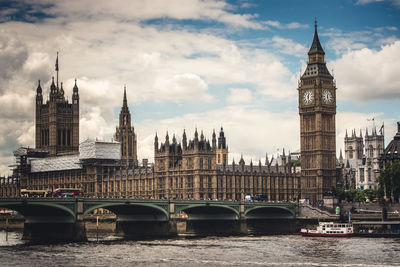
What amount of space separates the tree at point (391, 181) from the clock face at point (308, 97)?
28.9 metres

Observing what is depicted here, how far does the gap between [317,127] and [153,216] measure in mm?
60574

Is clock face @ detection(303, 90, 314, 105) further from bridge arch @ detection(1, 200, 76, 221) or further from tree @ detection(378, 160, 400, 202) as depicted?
bridge arch @ detection(1, 200, 76, 221)

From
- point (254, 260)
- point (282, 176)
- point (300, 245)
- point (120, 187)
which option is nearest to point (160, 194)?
point (120, 187)

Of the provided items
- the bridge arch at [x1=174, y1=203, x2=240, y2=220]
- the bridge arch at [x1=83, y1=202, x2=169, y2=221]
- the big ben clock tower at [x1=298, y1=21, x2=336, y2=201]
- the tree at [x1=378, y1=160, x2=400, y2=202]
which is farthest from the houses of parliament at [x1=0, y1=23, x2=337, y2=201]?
the bridge arch at [x1=83, y1=202, x2=169, y2=221]

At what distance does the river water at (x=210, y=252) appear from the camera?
87062mm

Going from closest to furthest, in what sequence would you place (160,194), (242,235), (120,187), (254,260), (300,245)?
(254,260) < (300,245) < (242,235) < (160,194) < (120,187)

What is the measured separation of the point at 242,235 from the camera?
439 ft

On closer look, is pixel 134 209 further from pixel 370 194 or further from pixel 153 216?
pixel 370 194

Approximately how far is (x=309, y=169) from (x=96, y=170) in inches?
2030

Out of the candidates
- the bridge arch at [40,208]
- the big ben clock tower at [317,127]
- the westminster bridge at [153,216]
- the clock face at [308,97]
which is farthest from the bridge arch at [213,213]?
the clock face at [308,97]

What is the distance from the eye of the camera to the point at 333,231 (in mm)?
125688

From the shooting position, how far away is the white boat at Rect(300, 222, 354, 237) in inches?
4909

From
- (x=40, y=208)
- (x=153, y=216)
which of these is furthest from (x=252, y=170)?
(x=40, y=208)

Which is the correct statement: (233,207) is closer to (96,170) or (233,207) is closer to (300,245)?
(300,245)
